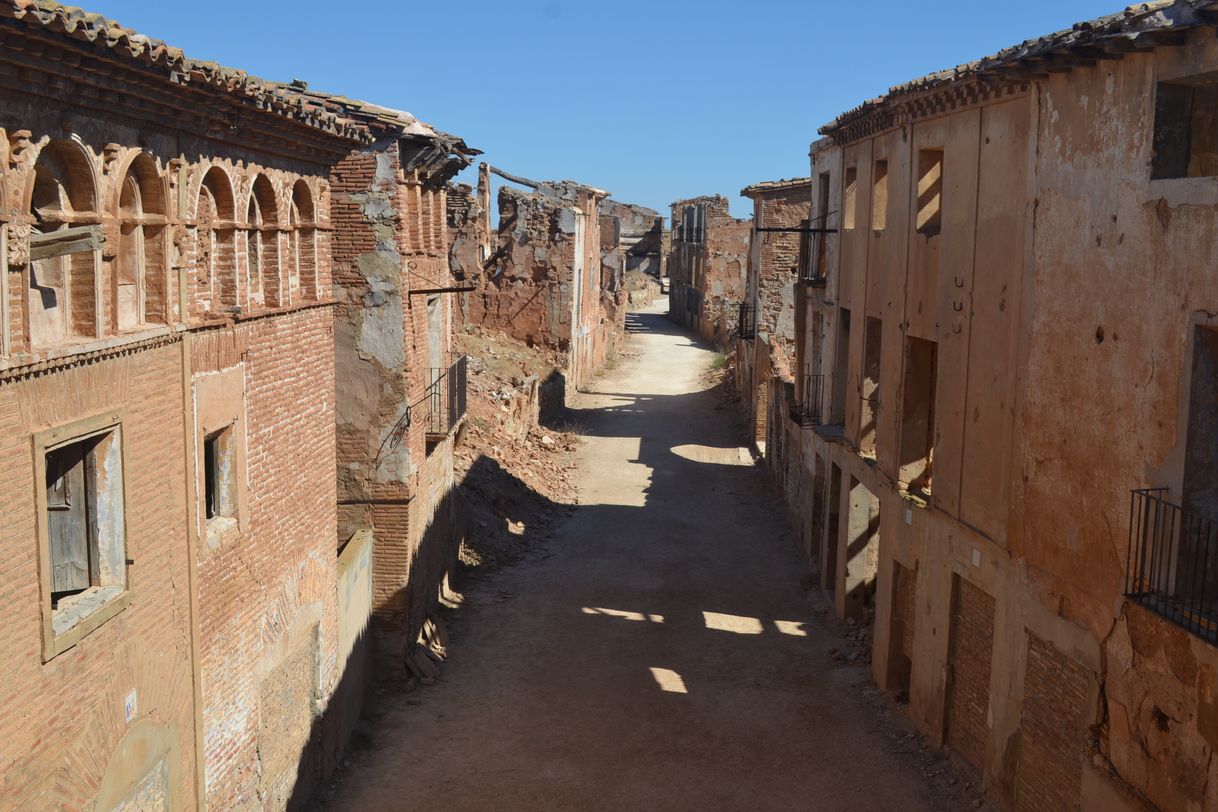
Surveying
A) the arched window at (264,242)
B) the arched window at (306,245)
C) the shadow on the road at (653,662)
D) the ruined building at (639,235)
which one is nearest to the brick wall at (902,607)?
the shadow on the road at (653,662)

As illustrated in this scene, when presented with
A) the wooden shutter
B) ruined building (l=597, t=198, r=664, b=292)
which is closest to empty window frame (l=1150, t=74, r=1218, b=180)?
the wooden shutter

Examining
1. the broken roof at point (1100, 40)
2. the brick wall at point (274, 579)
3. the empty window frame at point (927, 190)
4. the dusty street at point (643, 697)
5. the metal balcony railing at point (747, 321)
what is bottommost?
the dusty street at point (643, 697)

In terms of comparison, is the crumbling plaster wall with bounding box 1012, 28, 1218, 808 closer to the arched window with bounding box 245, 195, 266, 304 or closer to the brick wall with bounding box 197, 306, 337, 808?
the brick wall with bounding box 197, 306, 337, 808

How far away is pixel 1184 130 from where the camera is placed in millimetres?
9656

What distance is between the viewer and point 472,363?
99.6 ft

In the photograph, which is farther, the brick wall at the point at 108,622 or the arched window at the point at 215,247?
the arched window at the point at 215,247

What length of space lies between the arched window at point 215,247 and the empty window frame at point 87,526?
194cm

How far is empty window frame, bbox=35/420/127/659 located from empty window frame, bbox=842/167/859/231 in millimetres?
13668

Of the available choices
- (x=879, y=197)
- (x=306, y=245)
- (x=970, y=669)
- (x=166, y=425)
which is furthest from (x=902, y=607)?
(x=166, y=425)

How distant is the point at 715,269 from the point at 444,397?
34616mm

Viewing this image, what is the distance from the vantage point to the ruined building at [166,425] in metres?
7.06

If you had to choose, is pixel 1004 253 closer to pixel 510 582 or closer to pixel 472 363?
pixel 510 582

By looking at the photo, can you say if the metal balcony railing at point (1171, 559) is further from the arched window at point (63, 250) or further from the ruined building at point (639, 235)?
the ruined building at point (639, 235)

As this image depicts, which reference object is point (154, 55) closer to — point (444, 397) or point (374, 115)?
point (374, 115)
